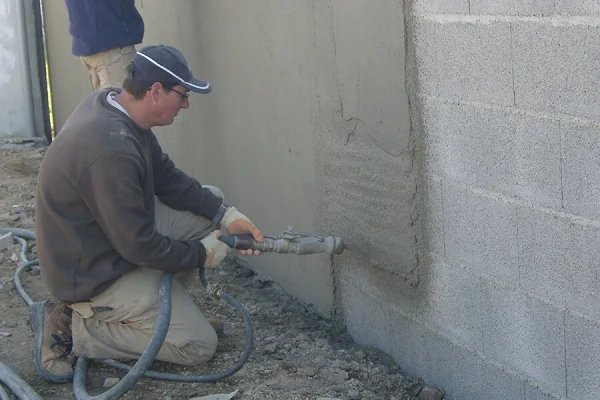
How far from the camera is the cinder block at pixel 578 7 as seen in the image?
2316 millimetres

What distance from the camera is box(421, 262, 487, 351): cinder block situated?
310 centimetres

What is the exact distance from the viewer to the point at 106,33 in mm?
5457

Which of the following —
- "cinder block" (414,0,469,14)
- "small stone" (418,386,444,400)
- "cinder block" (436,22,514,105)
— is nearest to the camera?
"cinder block" (436,22,514,105)

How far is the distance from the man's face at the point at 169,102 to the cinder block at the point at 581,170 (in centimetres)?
152

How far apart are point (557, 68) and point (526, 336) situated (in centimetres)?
95

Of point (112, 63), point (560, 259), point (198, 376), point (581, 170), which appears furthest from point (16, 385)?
point (112, 63)

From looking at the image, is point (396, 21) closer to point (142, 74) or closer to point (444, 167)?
point (444, 167)

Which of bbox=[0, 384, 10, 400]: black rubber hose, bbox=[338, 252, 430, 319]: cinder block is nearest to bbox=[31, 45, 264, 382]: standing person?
bbox=[0, 384, 10, 400]: black rubber hose

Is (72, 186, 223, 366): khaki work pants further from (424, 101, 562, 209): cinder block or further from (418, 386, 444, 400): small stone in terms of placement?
(424, 101, 562, 209): cinder block

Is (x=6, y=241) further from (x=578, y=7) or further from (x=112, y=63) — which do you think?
(x=578, y=7)

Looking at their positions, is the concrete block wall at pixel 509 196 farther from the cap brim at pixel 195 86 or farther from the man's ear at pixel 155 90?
the man's ear at pixel 155 90

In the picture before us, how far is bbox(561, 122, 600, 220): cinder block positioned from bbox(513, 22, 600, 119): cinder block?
0.20 ft

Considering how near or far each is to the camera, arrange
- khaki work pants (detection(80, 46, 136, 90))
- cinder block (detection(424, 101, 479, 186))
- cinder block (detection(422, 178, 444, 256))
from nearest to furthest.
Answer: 1. cinder block (detection(424, 101, 479, 186))
2. cinder block (detection(422, 178, 444, 256))
3. khaki work pants (detection(80, 46, 136, 90))

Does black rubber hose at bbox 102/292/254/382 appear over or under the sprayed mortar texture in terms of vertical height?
under
